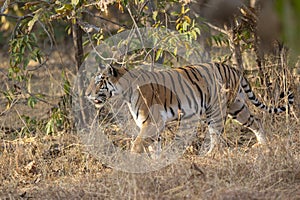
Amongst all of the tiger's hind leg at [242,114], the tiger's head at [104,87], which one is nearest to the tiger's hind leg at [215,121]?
the tiger's hind leg at [242,114]

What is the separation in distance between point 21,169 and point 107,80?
1.09 m

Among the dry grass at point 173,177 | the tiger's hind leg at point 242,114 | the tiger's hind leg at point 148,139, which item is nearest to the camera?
the dry grass at point 173,177

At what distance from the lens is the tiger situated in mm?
4680

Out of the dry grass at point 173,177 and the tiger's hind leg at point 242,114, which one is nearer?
the dry grass at point 173,177

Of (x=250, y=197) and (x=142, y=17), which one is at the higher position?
(x=142, y=17)

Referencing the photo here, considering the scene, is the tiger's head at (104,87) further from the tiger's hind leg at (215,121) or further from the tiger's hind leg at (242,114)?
the tiger's hind leg at (242,114)

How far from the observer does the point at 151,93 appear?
4.76 metres

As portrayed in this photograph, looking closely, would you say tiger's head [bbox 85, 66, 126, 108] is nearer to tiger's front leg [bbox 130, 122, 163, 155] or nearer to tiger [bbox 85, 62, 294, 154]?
tiger [bbox 85, 62, 294, 154]

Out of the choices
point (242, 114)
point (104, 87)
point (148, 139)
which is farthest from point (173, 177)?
point (242, 114)

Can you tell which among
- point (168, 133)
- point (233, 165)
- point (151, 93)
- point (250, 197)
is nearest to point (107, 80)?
point (151, 93)

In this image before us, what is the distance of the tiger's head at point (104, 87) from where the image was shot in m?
4.71

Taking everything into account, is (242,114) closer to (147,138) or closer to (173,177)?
(147,138)

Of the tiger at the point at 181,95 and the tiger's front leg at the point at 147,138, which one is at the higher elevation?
the tiger at the point at 181,95

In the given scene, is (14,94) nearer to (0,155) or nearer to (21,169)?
(0,155)
